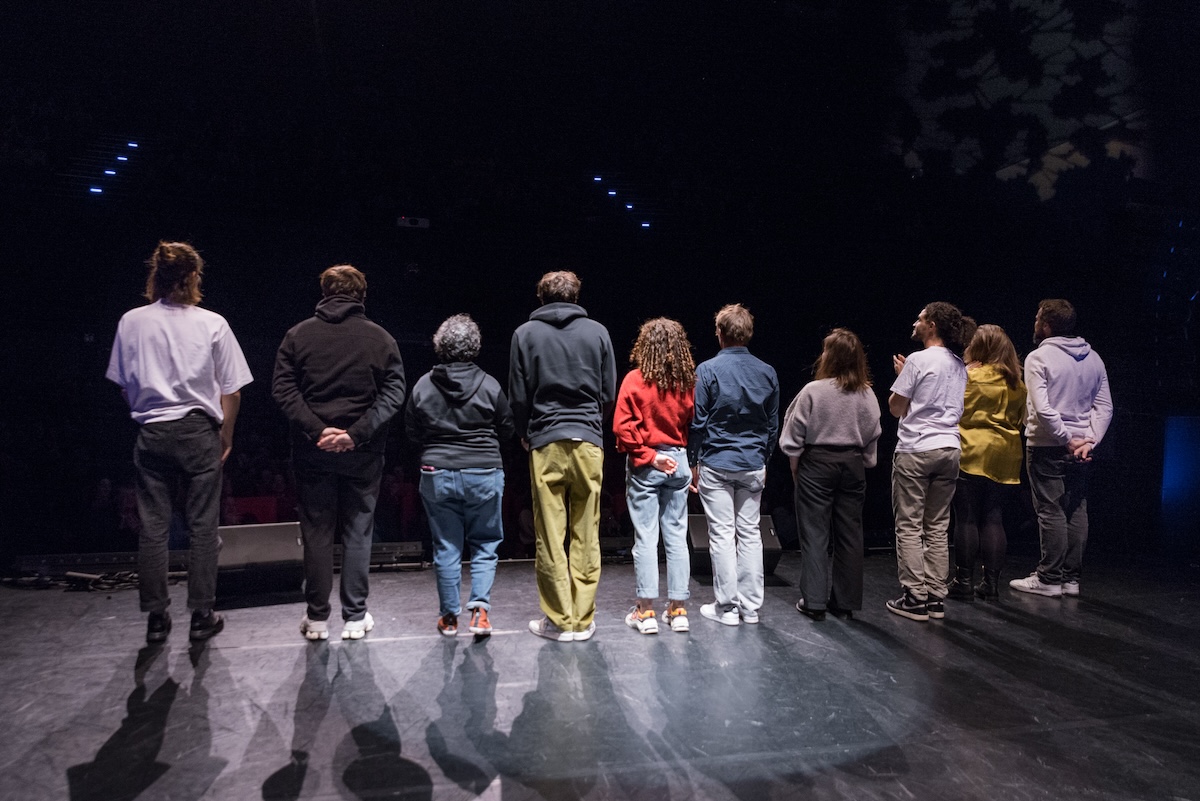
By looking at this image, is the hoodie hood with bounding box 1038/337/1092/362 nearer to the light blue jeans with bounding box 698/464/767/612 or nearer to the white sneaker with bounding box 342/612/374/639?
the light blue jeans with bounding box 698/464/767/612

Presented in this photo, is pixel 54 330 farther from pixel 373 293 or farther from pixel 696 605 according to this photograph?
pixel 696 605

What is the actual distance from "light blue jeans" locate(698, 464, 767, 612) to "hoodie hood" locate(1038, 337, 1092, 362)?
2.19 meters

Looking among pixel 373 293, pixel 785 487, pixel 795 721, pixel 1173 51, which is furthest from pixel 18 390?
pixel 1173 51

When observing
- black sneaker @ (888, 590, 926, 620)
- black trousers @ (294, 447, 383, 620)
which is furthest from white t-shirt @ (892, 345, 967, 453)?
black trousers @ (294, 447, 383, 620)

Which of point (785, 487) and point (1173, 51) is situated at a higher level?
point (1173, 51)

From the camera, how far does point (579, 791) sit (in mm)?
1940

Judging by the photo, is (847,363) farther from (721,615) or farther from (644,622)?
(644,622)

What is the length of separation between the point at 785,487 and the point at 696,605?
290 cm

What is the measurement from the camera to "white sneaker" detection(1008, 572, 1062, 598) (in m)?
4.14

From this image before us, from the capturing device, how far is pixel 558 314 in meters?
3.17

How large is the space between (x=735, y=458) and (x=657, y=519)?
0.53 meters

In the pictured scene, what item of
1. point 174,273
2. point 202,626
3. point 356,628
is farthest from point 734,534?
point 174,273

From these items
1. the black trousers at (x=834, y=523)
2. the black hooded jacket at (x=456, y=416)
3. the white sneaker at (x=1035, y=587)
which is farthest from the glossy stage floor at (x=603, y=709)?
the black hooded jacket at (x=456, y=416)

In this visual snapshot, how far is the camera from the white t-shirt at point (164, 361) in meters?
2.98
